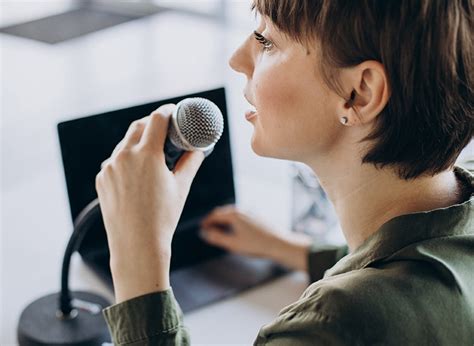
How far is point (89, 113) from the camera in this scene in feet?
4.00

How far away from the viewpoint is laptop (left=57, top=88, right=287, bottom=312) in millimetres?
1180

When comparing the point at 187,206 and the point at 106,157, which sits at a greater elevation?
the point at 106,157

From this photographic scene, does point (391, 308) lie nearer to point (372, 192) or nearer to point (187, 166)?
point (372, 192)

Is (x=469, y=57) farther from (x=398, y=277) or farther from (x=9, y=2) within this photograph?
(x=9, y=2)

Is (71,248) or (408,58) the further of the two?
(71,248)

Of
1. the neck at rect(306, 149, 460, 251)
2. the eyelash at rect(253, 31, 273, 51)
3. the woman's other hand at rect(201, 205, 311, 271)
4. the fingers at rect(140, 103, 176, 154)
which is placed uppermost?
the eyelash at rect(253, 31, 273, 51)

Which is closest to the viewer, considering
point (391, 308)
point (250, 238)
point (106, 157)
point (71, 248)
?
point (391, 308)

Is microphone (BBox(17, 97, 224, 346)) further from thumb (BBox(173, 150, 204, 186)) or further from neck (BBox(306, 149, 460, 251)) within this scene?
neck (BBox(306, 149, 460, 251))

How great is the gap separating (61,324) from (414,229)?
61cm

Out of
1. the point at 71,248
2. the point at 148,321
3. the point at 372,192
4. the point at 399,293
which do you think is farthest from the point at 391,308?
the point at 71,248

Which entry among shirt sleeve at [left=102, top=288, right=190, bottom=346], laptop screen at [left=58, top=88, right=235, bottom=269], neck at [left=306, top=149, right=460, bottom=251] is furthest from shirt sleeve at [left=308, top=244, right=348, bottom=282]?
shirt sleeve at [left=102, top=288, right=190, bottom=346]

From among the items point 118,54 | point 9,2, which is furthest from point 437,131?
point 9,2

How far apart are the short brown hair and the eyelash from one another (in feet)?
0.11

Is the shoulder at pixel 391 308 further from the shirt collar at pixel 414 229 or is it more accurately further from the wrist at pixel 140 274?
the wrist at pixel 140 274
